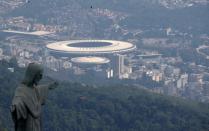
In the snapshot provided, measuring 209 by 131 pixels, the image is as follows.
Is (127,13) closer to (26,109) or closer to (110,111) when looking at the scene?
(110,111)

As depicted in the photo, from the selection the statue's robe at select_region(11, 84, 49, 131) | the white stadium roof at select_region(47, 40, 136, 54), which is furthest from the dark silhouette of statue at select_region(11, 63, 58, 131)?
the white stadium roof at select_region(47, 40, 136, 54)

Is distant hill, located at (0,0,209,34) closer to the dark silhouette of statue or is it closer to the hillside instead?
the hillside

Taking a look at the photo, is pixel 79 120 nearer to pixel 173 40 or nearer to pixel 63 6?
pixel 173 40

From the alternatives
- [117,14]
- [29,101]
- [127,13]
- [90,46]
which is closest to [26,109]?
[29,101]

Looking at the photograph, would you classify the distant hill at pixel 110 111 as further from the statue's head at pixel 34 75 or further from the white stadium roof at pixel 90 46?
the white stadium roof at pixel 90 46

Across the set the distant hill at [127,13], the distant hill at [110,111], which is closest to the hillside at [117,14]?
the distant hill at [127,13]

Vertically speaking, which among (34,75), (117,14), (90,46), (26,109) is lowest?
(90,46)
